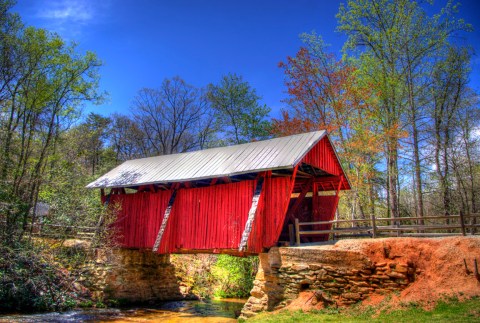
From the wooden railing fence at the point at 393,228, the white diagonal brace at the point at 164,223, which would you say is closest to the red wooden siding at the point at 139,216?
the white diagonal brace at the point at 164,223

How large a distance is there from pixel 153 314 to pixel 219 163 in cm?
712

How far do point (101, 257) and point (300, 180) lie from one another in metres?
10.3

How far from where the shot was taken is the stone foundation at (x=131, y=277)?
17.3 metres

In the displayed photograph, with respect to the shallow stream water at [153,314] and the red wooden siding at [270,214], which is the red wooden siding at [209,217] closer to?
the red wooden siding at [270,214]

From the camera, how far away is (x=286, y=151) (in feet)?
45.3

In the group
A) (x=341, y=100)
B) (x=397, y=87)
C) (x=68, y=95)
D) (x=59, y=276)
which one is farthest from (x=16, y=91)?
(x=397, y=87)

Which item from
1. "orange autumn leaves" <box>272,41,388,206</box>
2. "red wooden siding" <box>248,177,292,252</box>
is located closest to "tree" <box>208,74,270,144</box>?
"orange autumn leaves" <box>272,41,388,206</box>

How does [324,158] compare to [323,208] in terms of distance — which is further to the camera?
[323,208]

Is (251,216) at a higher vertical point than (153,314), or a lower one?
higher

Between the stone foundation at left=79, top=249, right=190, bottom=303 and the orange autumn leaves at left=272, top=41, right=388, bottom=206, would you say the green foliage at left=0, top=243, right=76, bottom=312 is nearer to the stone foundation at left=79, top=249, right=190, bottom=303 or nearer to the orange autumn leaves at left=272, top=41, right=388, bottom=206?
the stone foundation at left=79, top=249, right=190, bottom=303

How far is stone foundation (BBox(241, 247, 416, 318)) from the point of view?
10.2 metres

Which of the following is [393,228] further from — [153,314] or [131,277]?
[131,277]

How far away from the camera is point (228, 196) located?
14.5 m

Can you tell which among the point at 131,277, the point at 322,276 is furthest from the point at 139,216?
the point at 322,276
